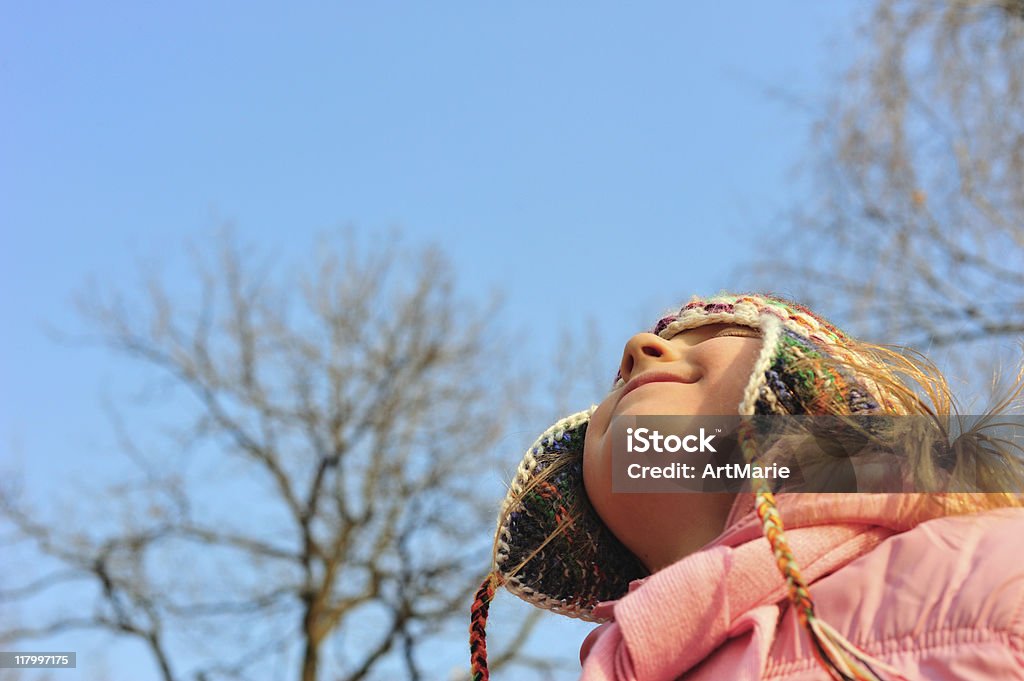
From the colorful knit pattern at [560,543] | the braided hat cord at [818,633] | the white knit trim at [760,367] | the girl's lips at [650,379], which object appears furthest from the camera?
the colorful knit pattern at [560,543]

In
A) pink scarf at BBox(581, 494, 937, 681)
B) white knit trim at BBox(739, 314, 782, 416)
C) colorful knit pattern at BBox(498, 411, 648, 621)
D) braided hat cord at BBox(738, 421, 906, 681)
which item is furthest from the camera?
colorful knit pattern at BBox(498, 411, 648, 621)

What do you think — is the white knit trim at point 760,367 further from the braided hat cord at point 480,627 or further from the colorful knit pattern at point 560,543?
the braided hat cord at point 480,627

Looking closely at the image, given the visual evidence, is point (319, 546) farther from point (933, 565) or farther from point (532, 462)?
point (933, 565)

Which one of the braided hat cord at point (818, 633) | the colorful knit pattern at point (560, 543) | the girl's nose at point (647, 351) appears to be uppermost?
the girl's nose at point (647, 351)

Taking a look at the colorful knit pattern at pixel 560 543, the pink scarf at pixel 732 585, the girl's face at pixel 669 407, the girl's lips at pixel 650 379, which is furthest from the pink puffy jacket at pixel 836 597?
the colorful knit pattern at pixel 560 543

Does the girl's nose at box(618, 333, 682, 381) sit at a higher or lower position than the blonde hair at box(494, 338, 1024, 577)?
higher

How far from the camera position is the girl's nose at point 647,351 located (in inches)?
67.1

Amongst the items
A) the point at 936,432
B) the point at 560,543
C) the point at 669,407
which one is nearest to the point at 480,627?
the point at 560,543

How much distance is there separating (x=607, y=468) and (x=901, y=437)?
435 mm

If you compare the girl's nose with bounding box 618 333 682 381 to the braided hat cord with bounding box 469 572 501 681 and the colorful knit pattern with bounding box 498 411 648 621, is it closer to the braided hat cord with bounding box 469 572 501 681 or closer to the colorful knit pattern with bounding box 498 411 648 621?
the colorful knit pattern with bounding box 498 411 648 621

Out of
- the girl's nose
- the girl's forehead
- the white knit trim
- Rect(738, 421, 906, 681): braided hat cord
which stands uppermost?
the girl's forehead

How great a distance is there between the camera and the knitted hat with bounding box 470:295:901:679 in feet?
5.50
